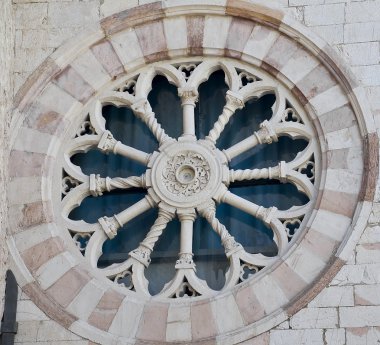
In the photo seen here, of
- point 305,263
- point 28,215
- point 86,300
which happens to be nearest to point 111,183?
point 28,215

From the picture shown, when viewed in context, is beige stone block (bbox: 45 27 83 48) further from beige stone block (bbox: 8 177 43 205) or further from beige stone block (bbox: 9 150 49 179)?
beige stone block (bbox: 8 177 43 205)

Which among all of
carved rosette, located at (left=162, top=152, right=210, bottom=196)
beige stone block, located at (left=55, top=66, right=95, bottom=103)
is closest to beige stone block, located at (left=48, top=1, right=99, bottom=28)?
beige stone block, located at (left=55, top=66, right=95, bottom=103)

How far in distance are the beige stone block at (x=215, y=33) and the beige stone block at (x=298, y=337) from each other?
8.18 ft

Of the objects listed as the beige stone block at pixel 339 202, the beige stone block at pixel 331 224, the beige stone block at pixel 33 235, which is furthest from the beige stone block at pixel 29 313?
the beige stone block at pixel 339 202

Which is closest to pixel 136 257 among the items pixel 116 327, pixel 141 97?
pixel 116 327

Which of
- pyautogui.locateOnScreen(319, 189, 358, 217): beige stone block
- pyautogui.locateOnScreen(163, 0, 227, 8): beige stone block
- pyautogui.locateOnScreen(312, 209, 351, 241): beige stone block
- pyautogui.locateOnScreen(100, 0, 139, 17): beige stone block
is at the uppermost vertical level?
pyautogui.locateOnScreen(100, 0, 139, 17): beige stone block

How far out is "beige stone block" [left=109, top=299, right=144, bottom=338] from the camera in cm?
1173

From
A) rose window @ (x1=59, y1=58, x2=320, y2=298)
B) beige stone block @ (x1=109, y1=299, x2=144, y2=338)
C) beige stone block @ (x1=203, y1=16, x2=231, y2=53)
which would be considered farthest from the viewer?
beige stone block @ (x1=203, y1=16, x2=231, y2=53)

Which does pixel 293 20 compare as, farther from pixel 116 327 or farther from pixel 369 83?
pixel 116 327

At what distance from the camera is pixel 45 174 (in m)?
12.4

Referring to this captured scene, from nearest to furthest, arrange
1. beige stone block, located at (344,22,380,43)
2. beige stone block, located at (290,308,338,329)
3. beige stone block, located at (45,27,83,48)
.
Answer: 1. beige stone block, located at (290,308,338,329)
2. beige stone block, located at (344,22,380,43)
3. beige stone block, located at (45,27,83,48)

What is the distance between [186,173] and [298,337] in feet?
5.65

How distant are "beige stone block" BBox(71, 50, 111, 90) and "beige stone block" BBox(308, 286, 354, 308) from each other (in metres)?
2.60

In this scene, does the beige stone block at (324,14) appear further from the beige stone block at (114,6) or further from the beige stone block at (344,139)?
the beige stone block at (114,6)
